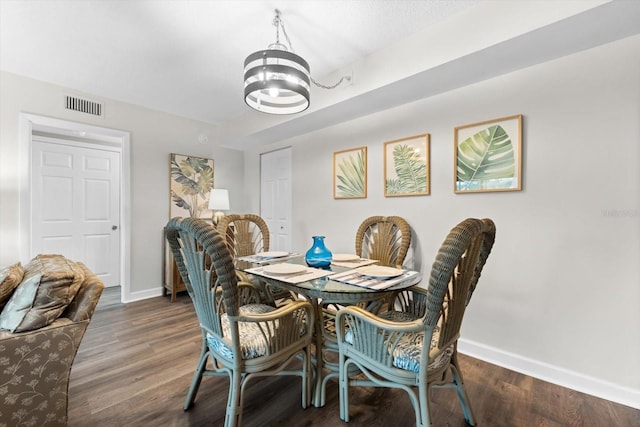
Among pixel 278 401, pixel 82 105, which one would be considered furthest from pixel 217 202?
pixel 278 401

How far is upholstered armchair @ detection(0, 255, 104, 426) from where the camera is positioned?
1.27 m

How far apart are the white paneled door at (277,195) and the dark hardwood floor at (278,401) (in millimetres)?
1965

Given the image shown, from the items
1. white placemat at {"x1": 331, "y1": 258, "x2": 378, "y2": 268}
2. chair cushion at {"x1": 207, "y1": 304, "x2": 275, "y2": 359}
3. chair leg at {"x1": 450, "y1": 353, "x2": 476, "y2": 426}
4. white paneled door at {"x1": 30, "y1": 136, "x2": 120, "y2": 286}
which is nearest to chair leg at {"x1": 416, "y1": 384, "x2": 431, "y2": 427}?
chair leg at {"x1": 450, "y1": 353, "x2": 476, "y2": 426}

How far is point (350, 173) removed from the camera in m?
3.14

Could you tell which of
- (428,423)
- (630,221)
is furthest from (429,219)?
(428,423)

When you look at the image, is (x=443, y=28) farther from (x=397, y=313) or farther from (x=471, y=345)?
(x=471, y=345)

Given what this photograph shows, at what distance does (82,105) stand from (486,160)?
4.13m

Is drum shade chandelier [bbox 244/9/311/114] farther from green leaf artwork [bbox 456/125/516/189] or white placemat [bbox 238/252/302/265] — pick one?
green leaf artwork [bbox 456/125/516/189]

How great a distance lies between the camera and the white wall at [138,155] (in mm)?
2785

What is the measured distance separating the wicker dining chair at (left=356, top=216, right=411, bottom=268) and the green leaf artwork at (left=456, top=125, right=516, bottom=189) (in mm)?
599

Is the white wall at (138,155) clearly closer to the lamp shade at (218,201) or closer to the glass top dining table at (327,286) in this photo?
the lamp shade at (218,201)

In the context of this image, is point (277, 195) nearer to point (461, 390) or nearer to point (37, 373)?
point (37, 373)

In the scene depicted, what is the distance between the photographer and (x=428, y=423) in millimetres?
1202

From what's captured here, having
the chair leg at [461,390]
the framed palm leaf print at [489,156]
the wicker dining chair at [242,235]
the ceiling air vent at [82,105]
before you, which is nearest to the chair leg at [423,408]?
the chair leg at [461,390]
